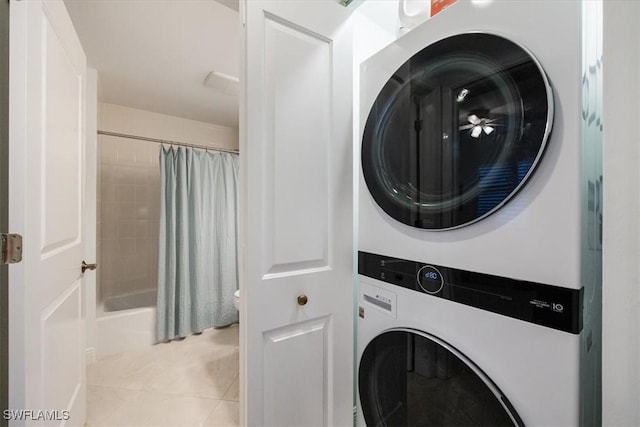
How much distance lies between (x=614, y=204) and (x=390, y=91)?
0.72m

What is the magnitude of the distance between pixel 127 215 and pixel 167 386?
6.05 feet

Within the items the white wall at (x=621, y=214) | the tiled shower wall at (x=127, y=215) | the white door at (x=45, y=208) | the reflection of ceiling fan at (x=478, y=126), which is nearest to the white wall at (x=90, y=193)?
the white door at (x=45, y=208)

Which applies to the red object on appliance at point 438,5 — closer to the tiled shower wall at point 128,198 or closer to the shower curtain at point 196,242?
the shower curtain at point 196,242

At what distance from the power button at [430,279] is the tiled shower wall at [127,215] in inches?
118

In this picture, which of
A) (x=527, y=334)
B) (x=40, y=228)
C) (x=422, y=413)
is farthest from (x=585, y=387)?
(x=40, y=228)

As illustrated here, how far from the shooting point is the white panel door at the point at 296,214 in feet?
2.81

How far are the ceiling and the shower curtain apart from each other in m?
0.55

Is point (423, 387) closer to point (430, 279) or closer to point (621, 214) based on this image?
point (430, 279)

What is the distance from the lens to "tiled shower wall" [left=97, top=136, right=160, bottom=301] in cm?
260

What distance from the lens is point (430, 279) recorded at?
2.52ft

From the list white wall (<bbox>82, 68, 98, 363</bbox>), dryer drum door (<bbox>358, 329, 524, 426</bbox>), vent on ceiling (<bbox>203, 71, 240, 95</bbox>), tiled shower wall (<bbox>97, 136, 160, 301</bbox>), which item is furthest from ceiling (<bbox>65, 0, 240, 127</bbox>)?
dryer drum door (<bbox>358, 329, 524, 426</bbox>)

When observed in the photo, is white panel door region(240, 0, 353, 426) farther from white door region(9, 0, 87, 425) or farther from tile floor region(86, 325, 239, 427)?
tile floor region(86, 325, 239, 427)

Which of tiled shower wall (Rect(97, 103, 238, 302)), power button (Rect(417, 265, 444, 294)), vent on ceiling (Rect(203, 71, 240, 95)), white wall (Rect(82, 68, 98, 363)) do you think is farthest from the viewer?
tiled shower wall (Rect(97, 103, 238, 302))

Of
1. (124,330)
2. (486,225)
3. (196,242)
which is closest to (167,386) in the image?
(124,330)
